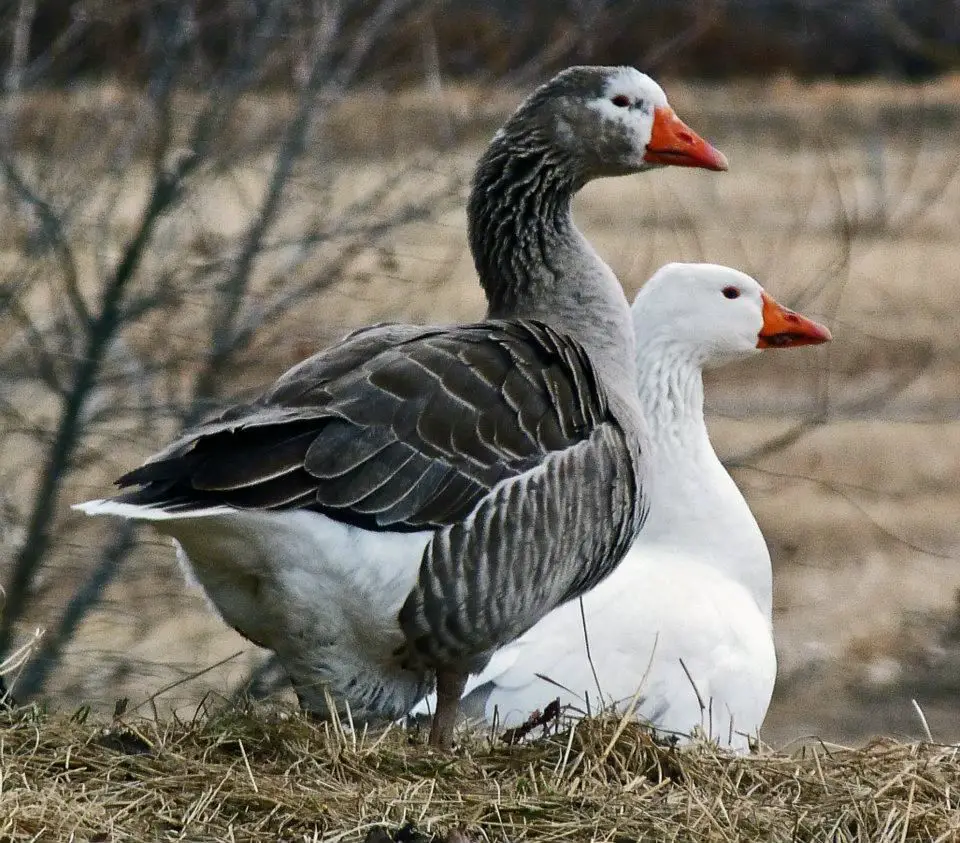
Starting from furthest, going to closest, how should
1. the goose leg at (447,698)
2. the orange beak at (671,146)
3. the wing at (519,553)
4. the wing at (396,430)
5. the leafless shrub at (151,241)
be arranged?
the leafless shrub at (151,241) → the orange beak at (671,146) → the goose leg at (447,698) → the wing at (519,553) → the wing at (396,430)

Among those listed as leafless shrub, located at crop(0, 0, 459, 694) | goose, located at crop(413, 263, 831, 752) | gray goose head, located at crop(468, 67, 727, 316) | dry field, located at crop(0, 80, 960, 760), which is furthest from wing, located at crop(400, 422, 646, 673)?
leafless shrub, located at crop(0, 0, 459, 694)

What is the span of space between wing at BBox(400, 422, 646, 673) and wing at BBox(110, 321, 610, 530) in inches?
2.3

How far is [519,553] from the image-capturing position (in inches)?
A: 177

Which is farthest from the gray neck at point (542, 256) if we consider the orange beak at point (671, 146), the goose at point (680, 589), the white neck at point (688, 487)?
the white neck at point (688, 487)

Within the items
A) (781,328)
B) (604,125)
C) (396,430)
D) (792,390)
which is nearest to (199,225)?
(604,125)

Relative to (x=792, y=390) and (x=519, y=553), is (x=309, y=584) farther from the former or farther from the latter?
(x=792, y=390)

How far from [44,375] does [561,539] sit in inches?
84.2

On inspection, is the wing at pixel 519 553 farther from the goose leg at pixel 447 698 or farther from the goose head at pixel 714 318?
the goose head at pixel 714 318

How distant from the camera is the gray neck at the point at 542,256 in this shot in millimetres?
5066

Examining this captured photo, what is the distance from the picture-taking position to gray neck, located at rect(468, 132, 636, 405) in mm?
5066

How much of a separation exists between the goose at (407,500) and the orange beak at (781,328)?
148cm

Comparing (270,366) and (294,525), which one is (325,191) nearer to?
(270,366)

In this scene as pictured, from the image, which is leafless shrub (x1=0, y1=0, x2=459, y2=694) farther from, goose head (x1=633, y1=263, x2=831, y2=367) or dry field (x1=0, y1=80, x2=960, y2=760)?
goose head (x1=633, y1=263, x2=831, y2=367)

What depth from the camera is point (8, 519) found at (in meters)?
6.13
